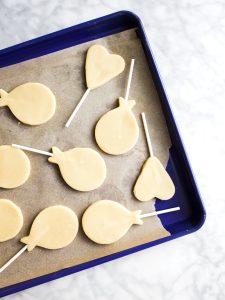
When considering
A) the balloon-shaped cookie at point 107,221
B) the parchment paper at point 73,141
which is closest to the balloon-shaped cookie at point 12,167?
the parchment paper at point 73,141

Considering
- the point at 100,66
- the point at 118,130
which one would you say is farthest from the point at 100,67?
the point at 118,130

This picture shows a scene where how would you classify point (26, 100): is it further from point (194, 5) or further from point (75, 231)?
point (194, 5)

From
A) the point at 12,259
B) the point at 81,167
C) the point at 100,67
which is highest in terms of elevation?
the point at 100,67

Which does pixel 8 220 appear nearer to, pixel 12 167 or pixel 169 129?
pixel 12 167

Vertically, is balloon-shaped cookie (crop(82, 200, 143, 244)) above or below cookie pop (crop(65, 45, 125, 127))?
below

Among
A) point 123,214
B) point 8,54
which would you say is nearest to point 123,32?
point 8,54

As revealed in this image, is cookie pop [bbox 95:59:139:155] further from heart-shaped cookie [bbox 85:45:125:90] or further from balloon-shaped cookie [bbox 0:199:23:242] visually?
balloon-shaped cookie [bbox 0:199:23:242]

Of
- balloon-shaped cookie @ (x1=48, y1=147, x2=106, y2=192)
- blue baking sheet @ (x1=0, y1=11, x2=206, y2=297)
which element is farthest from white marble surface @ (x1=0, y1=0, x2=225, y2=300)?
balloon-shaped cookie @ (x1=48, y1=147, x2=106, y2=192)
